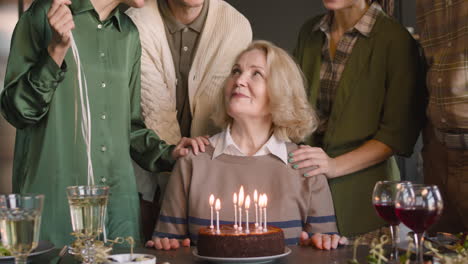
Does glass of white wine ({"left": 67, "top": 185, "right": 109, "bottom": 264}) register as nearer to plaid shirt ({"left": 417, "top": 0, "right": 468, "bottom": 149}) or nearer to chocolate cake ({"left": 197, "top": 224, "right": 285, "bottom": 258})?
chocolate cake ({"left": 197, "top": 224, "right": 285, "bottom": 258})

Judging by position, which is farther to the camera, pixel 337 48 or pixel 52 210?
pixel 337 48

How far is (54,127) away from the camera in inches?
91.7

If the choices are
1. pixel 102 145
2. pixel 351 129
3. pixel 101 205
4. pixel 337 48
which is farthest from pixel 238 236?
pixel 337 48

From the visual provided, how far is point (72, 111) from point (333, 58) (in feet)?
3.45

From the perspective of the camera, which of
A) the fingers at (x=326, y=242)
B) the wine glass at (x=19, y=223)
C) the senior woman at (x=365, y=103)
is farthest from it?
the senior woman at (x=365, y=103)

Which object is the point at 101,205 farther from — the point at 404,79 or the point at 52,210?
the point at 404,79

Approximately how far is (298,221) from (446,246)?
69cm

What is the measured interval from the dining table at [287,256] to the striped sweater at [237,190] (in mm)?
426

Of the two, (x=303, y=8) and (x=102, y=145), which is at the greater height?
(x=303, y=8)

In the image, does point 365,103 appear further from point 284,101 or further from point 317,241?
point 317,241

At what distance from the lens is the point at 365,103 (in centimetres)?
Result: 264

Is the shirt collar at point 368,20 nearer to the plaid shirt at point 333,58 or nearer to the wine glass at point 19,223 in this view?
the plaid shirt at point 333,58

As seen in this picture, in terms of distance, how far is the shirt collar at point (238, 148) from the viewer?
8.02 feet

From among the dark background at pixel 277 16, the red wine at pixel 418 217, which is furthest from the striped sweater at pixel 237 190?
the dark background at pixel 277 16
